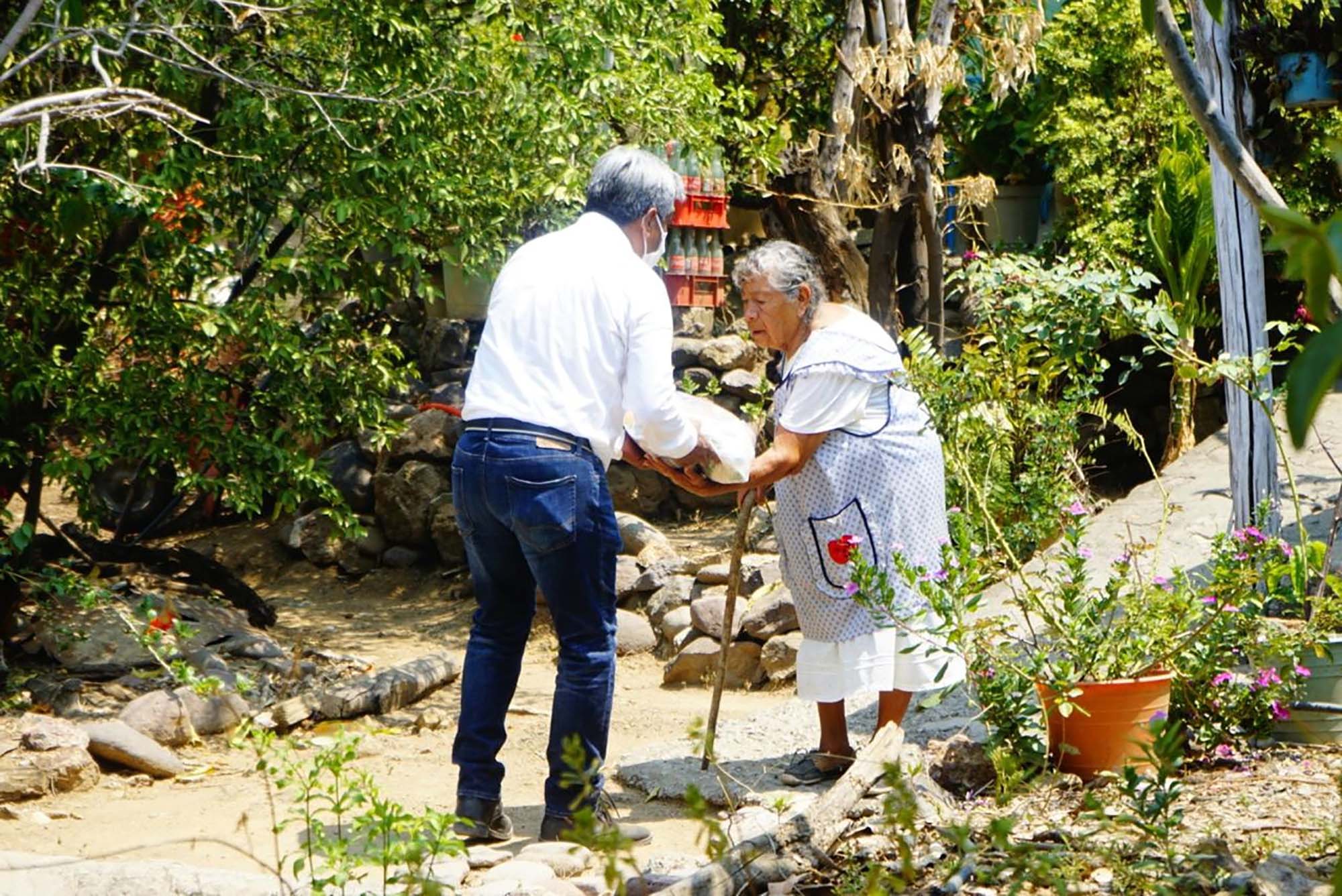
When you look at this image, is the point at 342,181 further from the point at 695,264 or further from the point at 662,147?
the point at 695,264

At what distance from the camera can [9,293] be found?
6.23 metres

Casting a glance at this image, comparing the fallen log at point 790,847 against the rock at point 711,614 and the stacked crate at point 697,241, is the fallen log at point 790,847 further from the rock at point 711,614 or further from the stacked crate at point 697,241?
the stacked crate at point 697,241

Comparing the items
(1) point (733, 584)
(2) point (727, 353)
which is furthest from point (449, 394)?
(1) point (733, 584)

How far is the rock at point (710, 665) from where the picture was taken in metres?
7.16

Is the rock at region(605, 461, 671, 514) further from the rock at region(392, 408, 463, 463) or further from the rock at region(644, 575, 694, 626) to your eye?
the rock at region(644, 575, 694, 626)

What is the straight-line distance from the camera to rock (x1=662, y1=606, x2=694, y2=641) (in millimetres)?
7824

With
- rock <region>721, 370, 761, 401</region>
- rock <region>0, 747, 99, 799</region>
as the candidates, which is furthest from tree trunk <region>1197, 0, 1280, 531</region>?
rock <region>721, 370, 761, 401</region>

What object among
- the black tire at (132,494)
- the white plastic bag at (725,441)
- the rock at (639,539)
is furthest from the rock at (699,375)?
the white plastic bag at (725,441)

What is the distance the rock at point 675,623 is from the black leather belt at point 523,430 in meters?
3.96

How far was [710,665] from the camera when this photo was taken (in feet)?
23.9

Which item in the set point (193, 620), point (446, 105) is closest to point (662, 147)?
point (446, 105)

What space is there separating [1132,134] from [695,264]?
13.5 feet

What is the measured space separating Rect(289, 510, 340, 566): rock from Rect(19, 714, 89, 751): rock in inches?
197

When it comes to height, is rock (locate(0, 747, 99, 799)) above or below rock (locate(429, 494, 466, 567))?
below
